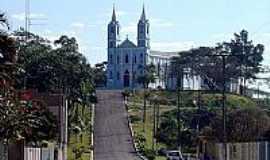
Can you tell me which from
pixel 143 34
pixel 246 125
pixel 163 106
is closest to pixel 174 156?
pixel 246 125

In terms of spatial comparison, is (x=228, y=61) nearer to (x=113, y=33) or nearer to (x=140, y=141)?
(x=113, y=33)

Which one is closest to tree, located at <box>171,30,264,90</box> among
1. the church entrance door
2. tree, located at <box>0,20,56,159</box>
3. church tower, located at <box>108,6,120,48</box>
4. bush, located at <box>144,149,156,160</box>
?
the church entrance door

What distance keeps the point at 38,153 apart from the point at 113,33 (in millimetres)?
128781

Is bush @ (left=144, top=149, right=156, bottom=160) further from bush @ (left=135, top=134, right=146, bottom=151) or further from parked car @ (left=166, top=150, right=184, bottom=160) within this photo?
bush @ (left=135, top=134, right=146, bottom=151)

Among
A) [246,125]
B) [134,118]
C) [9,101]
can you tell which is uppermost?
[9,101]

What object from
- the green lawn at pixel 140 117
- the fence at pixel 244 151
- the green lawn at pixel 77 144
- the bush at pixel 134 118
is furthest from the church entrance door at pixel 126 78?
the fence at pixel 244 151

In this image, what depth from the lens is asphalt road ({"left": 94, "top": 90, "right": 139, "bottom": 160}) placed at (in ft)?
267

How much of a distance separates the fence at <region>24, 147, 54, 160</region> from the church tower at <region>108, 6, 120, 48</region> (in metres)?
120

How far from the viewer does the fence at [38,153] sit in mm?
37875

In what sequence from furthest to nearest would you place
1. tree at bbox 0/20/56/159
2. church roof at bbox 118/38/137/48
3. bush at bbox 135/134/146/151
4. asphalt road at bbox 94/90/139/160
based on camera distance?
church roof at bbox 118/38/137/48 < bush at bbox 135/134/146/151 < asphalt road at bbox 94/90/139/160 < tree at bbox 0/20/56/159

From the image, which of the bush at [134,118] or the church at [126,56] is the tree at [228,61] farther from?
the bush at [134,118]

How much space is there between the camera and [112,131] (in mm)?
100125

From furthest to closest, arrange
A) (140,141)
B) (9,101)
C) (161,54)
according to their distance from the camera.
→ 1. (161,54)
2. (140,141)
3. (9,101)

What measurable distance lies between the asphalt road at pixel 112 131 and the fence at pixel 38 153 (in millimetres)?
23856
